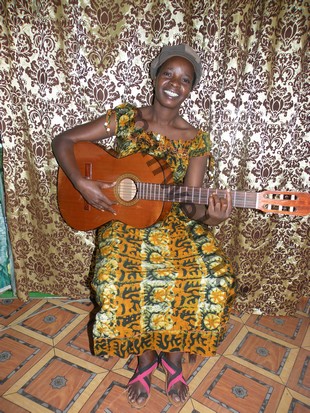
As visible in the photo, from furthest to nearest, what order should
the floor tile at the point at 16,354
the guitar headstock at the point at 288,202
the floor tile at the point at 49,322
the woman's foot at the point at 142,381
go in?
the floor tile at the point at 49,322 < the floor tile at the point at 16,354 < the woman's foot at the point at 142,381 < the guitar headstock at the point at 288,202

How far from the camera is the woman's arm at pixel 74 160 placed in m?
1.86

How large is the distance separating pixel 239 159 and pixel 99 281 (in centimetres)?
127

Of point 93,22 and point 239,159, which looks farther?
point 239,159

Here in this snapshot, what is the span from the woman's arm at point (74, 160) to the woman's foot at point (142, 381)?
0.91 metres

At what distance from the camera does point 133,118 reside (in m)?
1.94

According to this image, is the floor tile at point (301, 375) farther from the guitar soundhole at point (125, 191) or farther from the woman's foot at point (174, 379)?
the guitar soundhole at point (125, 191)

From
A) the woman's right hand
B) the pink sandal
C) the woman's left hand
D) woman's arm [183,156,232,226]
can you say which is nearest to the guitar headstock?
the woman's left hand

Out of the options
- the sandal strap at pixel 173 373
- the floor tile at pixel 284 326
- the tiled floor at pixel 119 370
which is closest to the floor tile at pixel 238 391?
the tiled floor at pixel 119 370

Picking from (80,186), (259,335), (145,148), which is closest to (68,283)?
(80,186)

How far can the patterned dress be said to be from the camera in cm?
160

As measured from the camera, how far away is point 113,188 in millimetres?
1870

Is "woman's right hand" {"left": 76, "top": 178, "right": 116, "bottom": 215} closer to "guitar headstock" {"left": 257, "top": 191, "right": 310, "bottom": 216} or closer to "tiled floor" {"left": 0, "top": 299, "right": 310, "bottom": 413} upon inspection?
"guitar headstock" {"left": 257, "top": 191, "right": 310, "bottom": 216}

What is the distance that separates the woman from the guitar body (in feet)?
Answer: 0.18

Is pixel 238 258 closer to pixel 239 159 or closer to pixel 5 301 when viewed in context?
pixel 239 159
